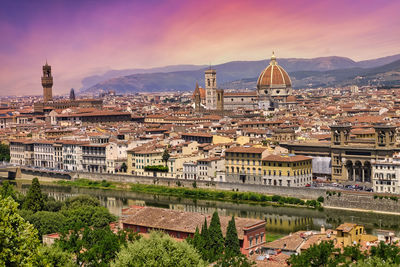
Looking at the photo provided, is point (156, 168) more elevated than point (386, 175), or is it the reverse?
point (386, 175)

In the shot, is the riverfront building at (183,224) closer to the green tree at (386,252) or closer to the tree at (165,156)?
the green tree at (386,252)

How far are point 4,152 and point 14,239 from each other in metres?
69.3

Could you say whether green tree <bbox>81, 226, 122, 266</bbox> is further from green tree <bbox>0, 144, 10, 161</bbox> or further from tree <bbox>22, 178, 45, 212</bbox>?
green tree <bbox>0, 144, 10, 161</bbox>

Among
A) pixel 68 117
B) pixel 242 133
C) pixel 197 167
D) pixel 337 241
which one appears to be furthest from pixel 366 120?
pixel 337 241

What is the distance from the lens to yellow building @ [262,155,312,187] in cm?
5228

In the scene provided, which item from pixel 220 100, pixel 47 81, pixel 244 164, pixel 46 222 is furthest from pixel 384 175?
pixel 47 81

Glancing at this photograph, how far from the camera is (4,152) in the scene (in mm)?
82000

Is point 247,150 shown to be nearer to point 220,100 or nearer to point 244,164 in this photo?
point 244,164

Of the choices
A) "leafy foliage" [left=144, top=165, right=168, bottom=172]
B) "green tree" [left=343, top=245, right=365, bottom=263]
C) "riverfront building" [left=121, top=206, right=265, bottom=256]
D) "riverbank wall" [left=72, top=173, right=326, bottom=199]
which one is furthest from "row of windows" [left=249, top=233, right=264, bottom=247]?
"leafy foliage" [left=144, top=165, right=168, bottom=172]

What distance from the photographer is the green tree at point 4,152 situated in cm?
8012

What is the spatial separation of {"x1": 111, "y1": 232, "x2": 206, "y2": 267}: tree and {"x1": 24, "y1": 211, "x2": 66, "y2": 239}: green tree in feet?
34.6

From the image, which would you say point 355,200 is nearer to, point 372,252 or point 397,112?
point 372,252

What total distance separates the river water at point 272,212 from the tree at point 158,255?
16963mm

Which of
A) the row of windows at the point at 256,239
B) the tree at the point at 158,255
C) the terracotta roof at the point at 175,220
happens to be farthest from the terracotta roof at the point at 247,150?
the tree at the point at 158,255
